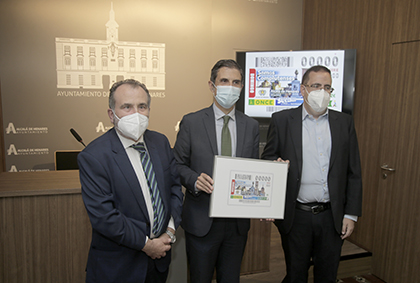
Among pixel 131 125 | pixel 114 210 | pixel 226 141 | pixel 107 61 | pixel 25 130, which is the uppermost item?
pixel 107 61

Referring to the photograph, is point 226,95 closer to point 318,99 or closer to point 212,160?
point 212,160

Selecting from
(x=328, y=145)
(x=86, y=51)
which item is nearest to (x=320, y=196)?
(x=328, y=145)

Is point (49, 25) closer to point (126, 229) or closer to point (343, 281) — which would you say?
point (126, 229)

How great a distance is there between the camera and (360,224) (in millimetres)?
3148

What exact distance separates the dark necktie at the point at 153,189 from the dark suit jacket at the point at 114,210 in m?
0.03

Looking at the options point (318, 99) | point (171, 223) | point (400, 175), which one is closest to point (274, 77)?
point (400, 175)

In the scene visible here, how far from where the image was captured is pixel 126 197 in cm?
131

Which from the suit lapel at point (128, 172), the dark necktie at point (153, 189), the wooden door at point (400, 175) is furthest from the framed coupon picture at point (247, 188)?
the wooden door at point (400, 175)

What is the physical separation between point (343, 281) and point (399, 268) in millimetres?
515

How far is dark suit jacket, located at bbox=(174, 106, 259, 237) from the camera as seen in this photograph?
162 cm

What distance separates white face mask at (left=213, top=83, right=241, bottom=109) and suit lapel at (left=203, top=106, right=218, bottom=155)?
0.10 m

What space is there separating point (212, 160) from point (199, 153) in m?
0.09

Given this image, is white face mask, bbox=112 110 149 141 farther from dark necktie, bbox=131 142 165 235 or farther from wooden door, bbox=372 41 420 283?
wooden door, bbox=372 41 420 283

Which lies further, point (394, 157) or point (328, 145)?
point (394, 157)
